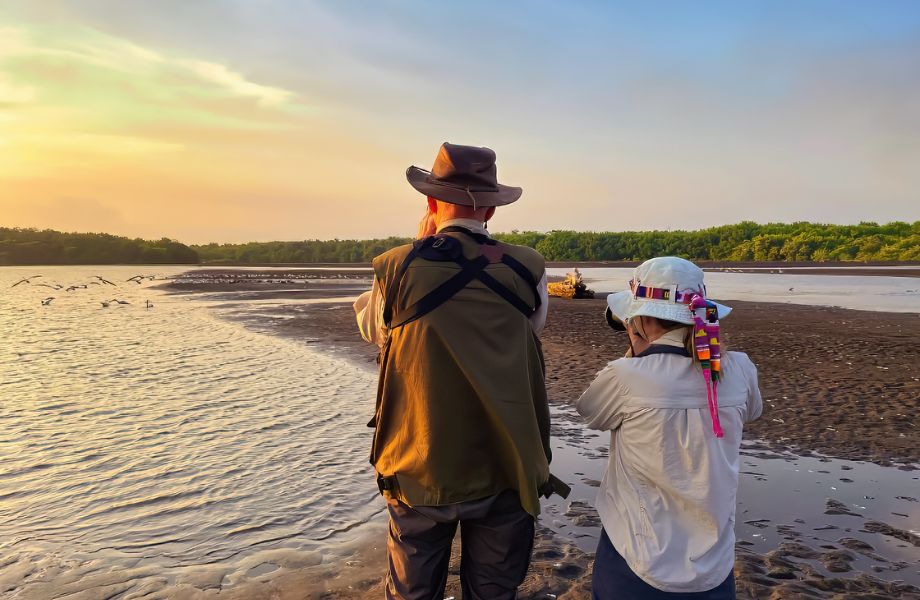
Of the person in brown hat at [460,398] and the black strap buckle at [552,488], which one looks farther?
the black strap buckle at [552,488]

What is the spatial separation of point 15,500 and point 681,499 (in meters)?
6.31

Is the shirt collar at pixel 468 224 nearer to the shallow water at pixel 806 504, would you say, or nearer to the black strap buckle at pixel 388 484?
the black strap buckle at pixel 388 484

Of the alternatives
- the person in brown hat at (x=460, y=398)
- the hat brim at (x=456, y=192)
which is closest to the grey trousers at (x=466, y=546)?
the person in brown hat at (x=460, y=398)

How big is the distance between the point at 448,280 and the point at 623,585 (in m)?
1.26

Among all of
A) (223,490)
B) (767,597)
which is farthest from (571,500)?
(223,490)

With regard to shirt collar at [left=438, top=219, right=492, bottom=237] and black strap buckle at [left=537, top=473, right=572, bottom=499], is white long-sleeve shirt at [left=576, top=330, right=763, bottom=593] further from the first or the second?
shirt collar at [left=438, top=219, right=492, bottom=237]

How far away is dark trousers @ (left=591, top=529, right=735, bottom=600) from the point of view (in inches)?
87.8

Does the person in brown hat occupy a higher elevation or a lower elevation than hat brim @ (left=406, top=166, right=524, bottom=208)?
lower

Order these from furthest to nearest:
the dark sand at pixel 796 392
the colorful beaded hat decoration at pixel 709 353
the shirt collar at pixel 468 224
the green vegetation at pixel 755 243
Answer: the green vegetation at pixel 755 243, the dark sand at pixel 796 392, the shirt collar at pixel 468 224, the colorful beaded hat decoration at pixel 709 353

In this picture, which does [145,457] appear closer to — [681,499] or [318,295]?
[681,499]

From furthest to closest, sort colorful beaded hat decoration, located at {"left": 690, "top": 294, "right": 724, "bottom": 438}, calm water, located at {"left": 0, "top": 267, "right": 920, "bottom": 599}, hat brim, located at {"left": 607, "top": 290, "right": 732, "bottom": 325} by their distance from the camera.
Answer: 1. calm water, located at {"left": 0, "top": 267, "right": 920, "bottom": 599}
2. hat brim, located at {"left": 607, "top": 290, "right": 732, "bottom": 325}
3. colorful beaded hat decoration, located at {"left": 690, "top": 294, "right": 724, "bottom": 438}

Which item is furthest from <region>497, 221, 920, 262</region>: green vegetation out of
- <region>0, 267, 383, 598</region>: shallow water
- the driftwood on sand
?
<region>0, 267, 383, 598</region>: shallow water

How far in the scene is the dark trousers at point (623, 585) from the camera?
87.8 inches

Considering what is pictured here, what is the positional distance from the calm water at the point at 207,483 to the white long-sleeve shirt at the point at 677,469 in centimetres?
273
